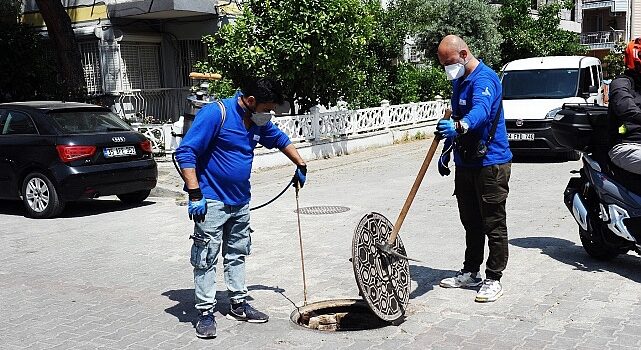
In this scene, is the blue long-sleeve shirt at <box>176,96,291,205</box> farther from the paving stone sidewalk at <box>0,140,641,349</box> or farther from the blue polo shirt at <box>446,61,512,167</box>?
the blue polo shirt at <box>446,61,512,167</box>

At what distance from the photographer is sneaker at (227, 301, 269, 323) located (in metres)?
5.06

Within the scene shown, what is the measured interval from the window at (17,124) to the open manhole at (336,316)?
6.06 metres

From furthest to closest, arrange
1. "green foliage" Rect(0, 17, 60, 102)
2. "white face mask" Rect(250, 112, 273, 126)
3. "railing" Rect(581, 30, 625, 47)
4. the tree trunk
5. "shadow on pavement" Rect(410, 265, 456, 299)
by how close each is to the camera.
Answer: "railing" Rect(581, 30, 625, 47) < "green foliage" Rect(0, 17, 60, 102) < the tree trunk < "shadow on pavement" Rect(410, 265, 456, 299) < "white face mask" Rect(250, 112, 273, 126)

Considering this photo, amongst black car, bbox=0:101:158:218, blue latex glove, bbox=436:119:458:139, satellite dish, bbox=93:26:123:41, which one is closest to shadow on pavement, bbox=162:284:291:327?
blue latex glove, bbox=436:119:458:139

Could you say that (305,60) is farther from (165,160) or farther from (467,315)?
(467,315)

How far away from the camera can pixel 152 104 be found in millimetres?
19734

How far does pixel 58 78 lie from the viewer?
17.8 m

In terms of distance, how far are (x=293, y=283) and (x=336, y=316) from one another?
2.91 ft

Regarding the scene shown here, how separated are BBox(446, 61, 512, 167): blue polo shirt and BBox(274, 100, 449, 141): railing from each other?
9.58 meters

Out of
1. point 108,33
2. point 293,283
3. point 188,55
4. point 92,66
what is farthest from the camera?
point 188,55

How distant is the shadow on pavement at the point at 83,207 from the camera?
33.1 feet

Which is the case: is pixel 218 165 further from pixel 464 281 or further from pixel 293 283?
pixel 464 281

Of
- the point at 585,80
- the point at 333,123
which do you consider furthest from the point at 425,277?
the point at 585,80

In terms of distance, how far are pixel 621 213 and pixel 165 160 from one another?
371 inches
